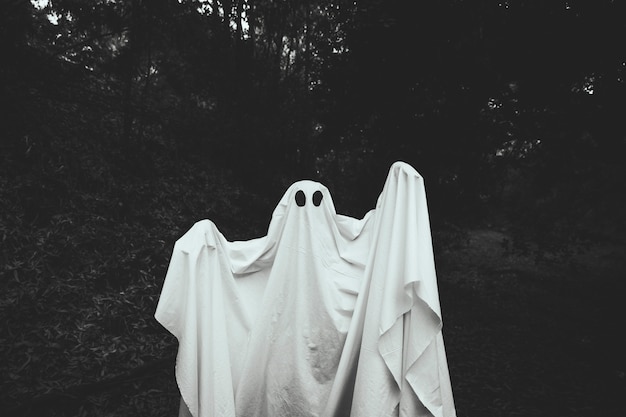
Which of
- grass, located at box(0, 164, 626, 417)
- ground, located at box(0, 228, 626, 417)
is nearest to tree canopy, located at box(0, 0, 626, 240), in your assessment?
grass, located at box(0, 164, 626, 417)

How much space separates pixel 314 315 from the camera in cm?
280

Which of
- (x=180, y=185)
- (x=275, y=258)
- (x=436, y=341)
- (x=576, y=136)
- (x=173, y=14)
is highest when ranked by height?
(x=173, y=14)

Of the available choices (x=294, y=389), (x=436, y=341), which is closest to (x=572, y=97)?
(x=436, y=341)

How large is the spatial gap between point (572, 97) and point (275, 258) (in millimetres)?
3984

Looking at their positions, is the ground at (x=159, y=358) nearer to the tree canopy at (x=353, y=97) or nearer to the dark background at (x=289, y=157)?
the dark background at (x=289, y=157)

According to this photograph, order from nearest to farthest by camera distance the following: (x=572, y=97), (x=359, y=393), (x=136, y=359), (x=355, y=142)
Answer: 1. (x=359, y=393)
2. (x=136, y=359)
3. (x=572, y=97)
4. (x=355, y=142)

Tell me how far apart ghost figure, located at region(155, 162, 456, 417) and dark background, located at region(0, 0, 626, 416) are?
4.57ft

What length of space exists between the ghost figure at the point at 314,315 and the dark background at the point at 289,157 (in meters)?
1.39

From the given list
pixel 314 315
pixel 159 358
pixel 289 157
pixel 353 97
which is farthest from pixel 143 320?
pixel 353 97

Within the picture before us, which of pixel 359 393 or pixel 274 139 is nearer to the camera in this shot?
pixel 359 393

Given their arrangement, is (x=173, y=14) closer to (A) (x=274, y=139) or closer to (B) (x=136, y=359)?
(A) (x=274, y=139)

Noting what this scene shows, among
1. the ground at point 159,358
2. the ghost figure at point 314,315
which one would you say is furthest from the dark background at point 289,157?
the ghost figure at point 314,315

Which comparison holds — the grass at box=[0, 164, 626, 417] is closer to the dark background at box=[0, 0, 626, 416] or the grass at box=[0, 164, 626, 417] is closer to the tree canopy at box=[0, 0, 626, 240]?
the dark background at box=[0, 0, 626, 416]

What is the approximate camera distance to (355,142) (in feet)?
21.5
